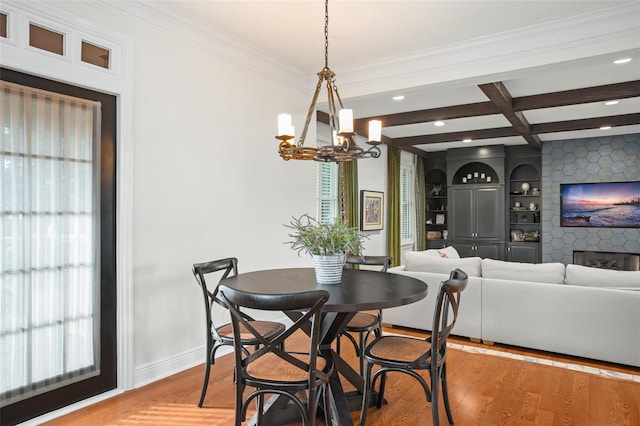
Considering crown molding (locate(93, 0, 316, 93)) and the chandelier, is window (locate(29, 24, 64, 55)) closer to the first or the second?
crown molding (locate(93, 0, 316, 93))

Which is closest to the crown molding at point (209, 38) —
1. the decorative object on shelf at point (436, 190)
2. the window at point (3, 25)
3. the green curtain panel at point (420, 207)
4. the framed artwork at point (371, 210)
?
the window at point (3, 25)

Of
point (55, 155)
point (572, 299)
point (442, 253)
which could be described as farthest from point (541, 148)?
point (55, 155)

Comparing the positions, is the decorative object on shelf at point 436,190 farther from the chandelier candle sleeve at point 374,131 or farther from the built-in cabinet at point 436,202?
the chandelier candle sleeve at point 374,131

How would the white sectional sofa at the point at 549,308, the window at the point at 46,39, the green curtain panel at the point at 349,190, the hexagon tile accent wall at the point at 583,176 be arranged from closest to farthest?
the window at the point at 46,39
the white sectional sofa at the point at 549,308
the green curtain panel at the point at 349,190
the hexagon tile accent wall at the point at 583,176

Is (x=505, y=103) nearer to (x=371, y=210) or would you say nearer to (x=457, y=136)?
(x=457, y=136)

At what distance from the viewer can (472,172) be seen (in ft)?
30.5

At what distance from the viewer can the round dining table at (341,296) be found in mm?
2227

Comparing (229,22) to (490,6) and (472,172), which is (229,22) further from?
(472,172)

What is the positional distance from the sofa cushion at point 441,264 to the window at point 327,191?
1.69 metres

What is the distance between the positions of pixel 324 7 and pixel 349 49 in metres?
0.88

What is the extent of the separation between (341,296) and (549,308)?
2576mm

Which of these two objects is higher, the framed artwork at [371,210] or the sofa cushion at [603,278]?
the framed artwork at [371,210]

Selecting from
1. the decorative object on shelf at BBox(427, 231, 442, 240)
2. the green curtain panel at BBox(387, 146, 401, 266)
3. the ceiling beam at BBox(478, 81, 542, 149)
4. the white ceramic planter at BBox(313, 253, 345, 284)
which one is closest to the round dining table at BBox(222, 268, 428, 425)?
the white ceramic planter at BBox(313, 253, 345, 284)

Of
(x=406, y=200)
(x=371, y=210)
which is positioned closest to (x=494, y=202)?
(x=406, y=200)
